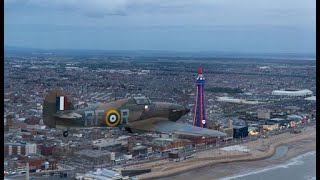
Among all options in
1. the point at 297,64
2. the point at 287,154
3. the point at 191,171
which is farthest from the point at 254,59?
the point at 191,171

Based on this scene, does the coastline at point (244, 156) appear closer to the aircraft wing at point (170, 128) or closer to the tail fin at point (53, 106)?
the aircraft wing at point (170, 128)

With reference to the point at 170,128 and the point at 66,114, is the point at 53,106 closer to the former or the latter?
the point at 66,114

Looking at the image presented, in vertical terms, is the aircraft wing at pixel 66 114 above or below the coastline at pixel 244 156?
above

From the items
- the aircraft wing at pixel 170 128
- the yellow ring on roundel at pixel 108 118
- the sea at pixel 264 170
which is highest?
the yellow ring on roundel at pixel 108 118

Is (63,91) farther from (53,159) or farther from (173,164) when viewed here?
(173,164)

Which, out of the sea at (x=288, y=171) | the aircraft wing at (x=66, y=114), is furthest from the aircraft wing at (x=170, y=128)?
the sea at (x=288, y=171)
